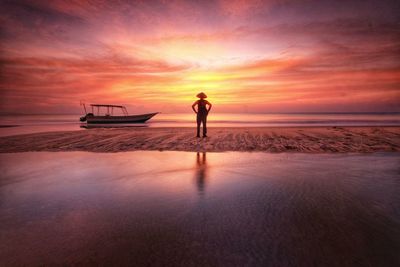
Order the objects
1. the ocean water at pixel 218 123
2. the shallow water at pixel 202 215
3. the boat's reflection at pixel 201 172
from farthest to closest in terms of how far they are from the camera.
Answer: the ocean water at pixel 218 123 → the boat's reflection at pixel 201 172 → the shallow water at pixel 202 215

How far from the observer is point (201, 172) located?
289 inches

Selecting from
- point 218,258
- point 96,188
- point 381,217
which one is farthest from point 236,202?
point 96,188

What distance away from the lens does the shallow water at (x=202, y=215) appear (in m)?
2.89

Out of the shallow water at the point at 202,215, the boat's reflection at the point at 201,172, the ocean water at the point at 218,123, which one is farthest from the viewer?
the ocean water at the point at 218,123

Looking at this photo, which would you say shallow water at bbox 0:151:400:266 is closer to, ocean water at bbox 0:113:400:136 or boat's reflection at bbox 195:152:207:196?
boat's reflection at bbox 195:152:207:196

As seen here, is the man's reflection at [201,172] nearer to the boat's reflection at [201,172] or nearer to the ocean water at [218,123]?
the boat's reflection at [201,172]

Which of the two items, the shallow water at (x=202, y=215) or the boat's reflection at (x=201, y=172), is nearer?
the shallow water at (x=202, y=215)

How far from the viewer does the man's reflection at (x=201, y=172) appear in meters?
5.89

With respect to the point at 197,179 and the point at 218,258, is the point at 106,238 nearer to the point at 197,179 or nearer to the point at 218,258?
the point at 218,258

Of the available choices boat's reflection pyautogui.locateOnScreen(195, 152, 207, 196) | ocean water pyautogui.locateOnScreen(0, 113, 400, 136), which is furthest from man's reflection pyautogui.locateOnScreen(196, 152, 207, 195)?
ocean water pyautogui.locateOnScreen(0, 113, 400, 136)

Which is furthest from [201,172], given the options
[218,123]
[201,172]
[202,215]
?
[218,123]

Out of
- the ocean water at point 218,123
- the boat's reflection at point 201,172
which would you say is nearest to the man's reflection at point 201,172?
the boat's reflection at point 201,172

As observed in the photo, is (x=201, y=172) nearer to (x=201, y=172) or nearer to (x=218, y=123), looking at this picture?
(x=201, y=172)

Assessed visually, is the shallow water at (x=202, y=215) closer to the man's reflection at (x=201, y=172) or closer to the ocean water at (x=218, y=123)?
the man's reflection at (x=201, y=172)
